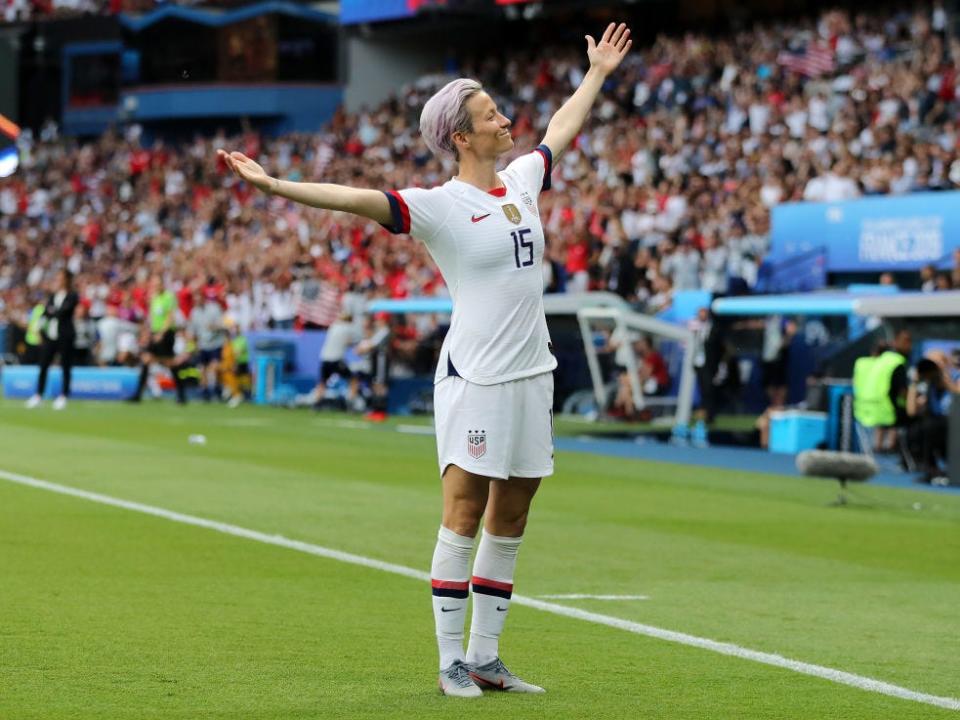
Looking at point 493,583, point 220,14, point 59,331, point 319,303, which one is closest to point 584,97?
point 493,583

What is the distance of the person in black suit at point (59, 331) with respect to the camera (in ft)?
99.8

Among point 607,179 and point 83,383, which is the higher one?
point 607,179

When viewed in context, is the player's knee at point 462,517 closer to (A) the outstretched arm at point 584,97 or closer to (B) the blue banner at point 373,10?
(A) the outstretched arm at point 584,97

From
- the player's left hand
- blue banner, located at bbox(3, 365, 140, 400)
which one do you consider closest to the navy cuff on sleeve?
the player's left hand

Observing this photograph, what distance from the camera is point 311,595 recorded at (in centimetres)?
968

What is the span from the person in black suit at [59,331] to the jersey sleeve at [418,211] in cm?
2429

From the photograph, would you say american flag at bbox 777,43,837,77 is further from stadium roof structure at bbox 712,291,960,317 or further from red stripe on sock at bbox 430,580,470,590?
red stripe on sock at bbox 430,580,470,590

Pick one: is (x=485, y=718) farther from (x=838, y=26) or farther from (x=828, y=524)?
(x=838, y=26)

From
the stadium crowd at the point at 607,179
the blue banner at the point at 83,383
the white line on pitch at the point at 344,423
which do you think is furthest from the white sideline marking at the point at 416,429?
the blue banner at the point at 83,383

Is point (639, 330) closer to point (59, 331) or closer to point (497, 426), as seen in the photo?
point (59, 331)

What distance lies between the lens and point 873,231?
26.8m

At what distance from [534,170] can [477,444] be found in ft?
3.91

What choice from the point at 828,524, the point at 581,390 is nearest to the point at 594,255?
the point at 581,390

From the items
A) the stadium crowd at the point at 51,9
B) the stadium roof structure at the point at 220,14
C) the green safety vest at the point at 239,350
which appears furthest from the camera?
the stadium crowd at the point at 51,9
